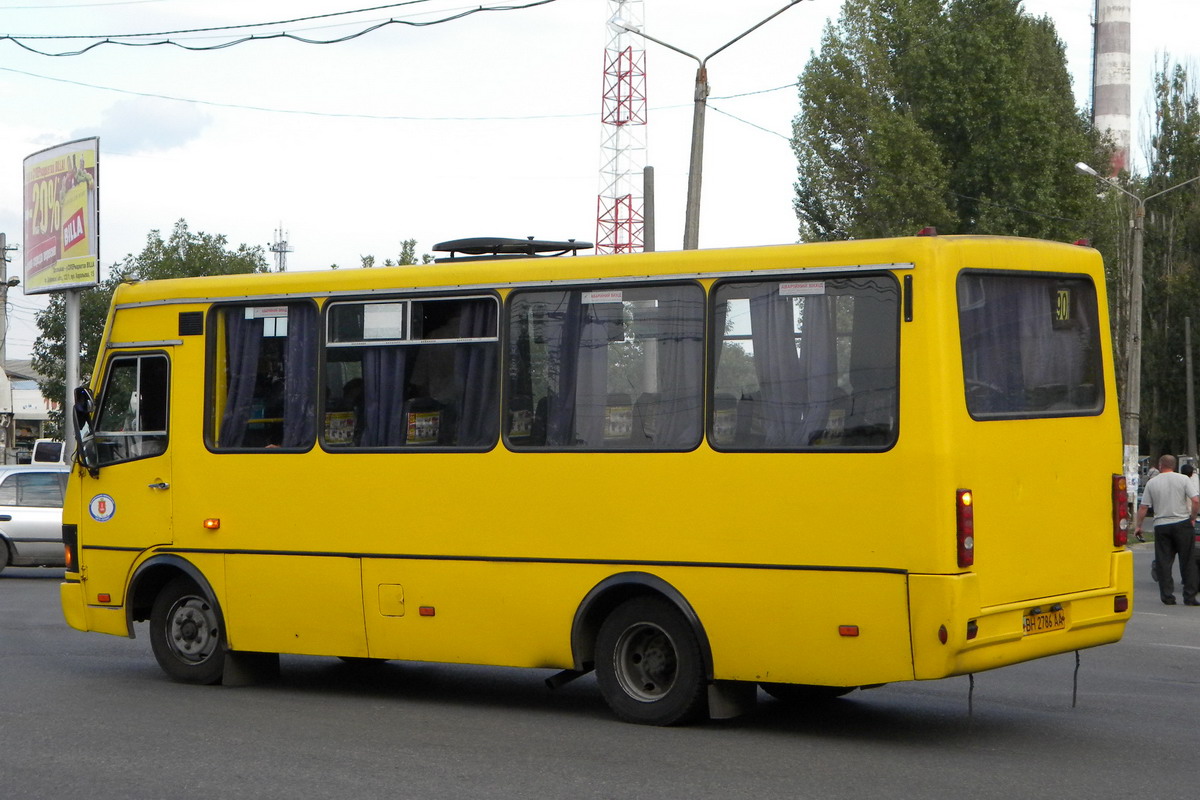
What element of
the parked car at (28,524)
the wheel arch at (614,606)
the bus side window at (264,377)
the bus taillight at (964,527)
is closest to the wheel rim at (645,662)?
the wheel arch at (614,606)

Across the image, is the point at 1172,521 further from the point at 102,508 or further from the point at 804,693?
the point at 102,508

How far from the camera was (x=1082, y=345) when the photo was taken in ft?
31.0

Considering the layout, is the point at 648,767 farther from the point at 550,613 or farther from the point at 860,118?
the point at 860,118

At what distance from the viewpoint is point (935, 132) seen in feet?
140

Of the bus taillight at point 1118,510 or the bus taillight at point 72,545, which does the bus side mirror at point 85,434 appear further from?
the bus taillight at point 1118,510

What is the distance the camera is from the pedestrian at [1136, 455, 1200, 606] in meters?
18.2

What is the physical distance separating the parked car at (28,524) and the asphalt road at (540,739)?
32.2 feet

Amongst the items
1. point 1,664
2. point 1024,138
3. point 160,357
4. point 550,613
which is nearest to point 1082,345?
point 550,613

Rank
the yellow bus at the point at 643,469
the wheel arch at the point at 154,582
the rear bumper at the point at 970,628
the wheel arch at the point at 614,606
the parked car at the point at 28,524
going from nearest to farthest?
the rear bumper at the point at 970,628 < the yellow bus at the point at 643,469 < the wheel arch at the point at 614,606 < the wheel arch at the point at 154,582 < the parked car at the point at 28,524

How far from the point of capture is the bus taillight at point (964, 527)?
8234 mm

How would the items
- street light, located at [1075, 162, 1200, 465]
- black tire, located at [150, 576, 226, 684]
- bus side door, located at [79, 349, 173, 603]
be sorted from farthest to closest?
1. street light, located at [1075, 162, 1200, 465]
2. bus side door, located at [79, 349, 173, 603]
3. black tire, located at [150, 576, 226, 684]

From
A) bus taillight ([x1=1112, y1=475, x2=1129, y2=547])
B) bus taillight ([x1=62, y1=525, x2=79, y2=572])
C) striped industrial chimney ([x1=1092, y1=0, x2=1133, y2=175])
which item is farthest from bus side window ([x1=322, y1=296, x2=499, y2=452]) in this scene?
striped industrial chimney ([x1=1092, y1=0, x2=1133, y2=175])

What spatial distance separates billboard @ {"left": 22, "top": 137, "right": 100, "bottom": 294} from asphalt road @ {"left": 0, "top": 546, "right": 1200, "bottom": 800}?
25211 mm

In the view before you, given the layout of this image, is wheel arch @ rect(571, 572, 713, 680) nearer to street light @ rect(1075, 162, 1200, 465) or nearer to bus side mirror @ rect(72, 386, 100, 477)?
bus side mirror @ rect(72, 386, 100, 477)
